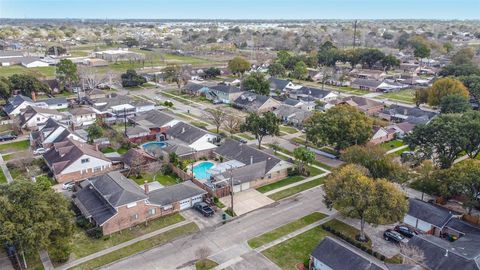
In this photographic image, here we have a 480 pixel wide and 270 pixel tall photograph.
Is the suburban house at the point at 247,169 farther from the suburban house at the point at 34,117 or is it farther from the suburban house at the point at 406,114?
the suburban house at the point at 34,117

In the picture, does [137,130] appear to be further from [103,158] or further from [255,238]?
[255,238]

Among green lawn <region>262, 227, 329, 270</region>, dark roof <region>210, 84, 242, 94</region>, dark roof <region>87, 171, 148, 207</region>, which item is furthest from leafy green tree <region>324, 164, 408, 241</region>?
dark roof <region>210, 84, 242, 94</region>

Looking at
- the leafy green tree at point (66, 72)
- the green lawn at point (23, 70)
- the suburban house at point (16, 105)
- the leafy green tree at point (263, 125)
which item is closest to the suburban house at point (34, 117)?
the suburban house at point (16, 105)

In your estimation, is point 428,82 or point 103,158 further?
point 428,82

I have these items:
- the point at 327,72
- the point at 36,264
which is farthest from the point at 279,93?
the point at 36,264

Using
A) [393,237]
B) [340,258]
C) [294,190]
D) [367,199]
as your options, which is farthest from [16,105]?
[393,237]

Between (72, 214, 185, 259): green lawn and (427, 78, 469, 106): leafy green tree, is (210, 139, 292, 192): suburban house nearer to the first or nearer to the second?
(72, 214, 185, 259): green lawn

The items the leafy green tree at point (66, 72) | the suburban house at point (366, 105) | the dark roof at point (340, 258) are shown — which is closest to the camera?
the dark roof at point (340, 258)
